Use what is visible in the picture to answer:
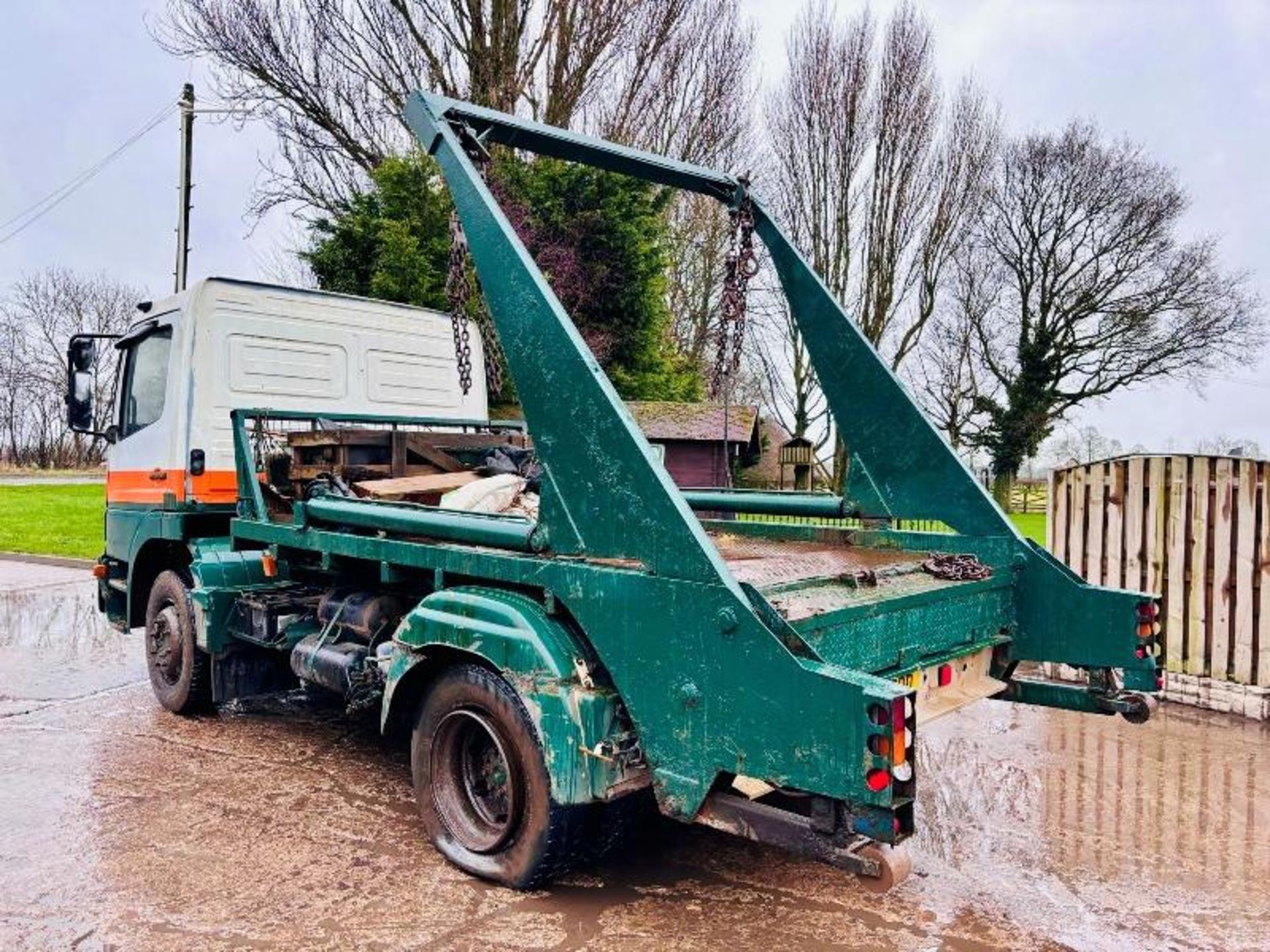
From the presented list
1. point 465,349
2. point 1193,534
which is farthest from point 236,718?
point 1193,534

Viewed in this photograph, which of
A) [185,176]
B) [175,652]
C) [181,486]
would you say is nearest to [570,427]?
[181,486]

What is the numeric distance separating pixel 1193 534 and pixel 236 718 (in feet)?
21.3

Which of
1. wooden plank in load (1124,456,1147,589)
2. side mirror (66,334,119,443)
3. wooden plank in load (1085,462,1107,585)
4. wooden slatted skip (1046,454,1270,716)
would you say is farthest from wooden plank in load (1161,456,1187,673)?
side mirror (66,334,119,443)

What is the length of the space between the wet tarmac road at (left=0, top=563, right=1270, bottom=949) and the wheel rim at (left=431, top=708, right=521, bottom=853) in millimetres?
186

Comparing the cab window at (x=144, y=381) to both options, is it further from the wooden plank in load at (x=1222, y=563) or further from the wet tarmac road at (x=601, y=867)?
the wooden plank in load at (x=1222, y=563)

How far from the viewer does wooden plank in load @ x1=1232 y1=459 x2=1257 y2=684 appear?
609 cm

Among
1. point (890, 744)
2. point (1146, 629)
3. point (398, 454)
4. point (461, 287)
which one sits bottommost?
point (890, 744)

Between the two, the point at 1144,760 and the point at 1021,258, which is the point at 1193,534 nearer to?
the point at 1144,760

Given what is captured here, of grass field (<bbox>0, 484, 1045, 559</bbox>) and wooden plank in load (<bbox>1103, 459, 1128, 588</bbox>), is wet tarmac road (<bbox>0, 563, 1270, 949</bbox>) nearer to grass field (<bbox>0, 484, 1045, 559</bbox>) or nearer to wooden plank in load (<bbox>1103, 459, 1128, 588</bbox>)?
wooden plank in load (<bbox>1103, 459, 1128, 588</bbox>)

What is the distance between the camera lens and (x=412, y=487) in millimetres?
4812

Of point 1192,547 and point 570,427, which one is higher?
point 570,427

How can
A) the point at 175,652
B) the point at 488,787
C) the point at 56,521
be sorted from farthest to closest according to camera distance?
1. the point at 56,521
2. the point at 175,652
3. the point at 488,787

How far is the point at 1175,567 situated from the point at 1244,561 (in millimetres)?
434

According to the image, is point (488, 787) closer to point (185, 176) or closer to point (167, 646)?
point (167, 646)
